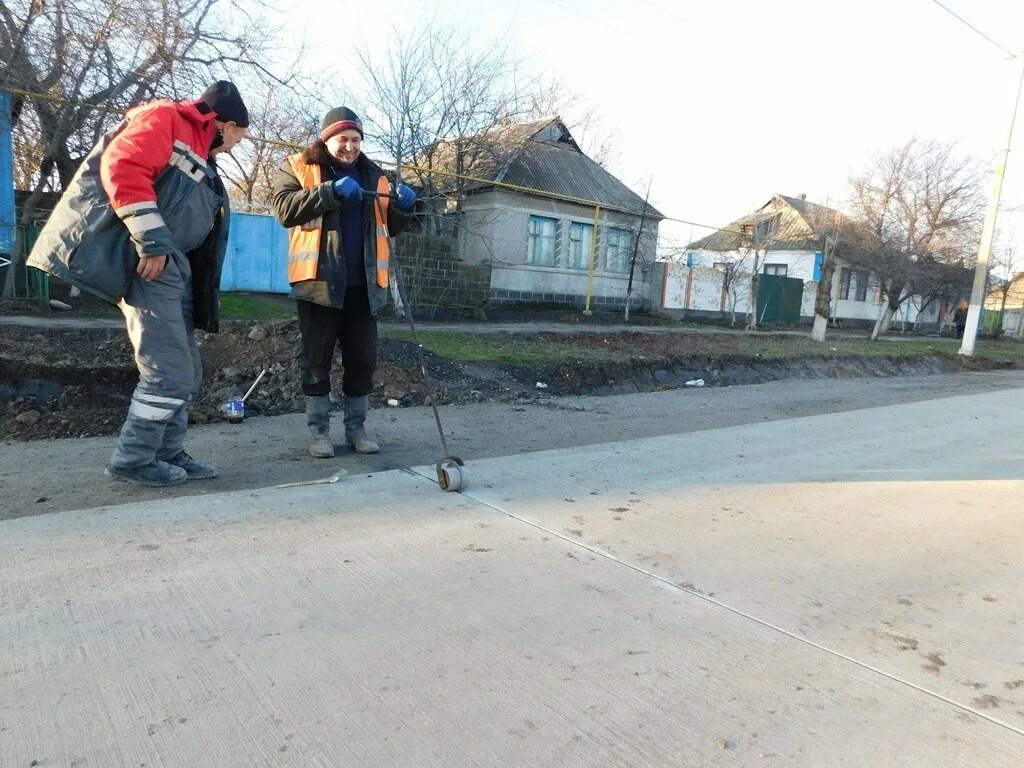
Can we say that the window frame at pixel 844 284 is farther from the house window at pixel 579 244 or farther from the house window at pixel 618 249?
the house window at pixel 579 244

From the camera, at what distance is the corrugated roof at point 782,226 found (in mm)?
21922

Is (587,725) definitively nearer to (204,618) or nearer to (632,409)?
(204,618)

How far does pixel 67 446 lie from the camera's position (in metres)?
4.50

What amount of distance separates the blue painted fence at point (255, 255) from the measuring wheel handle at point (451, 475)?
1202 centimetres

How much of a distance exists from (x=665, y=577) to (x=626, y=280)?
20.2m

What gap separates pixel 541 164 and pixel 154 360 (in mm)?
17710

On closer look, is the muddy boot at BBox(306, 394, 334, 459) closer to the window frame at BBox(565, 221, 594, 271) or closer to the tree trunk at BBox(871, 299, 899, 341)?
the window frame at BBox(565, 221, 594, 271)

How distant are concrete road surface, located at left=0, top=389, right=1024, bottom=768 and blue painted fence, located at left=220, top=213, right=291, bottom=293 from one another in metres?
12.0

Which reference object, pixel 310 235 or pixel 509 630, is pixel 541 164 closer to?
pixel 310 235

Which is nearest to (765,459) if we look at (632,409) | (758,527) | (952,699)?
(758,527)

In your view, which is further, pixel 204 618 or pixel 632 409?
pixel 632 409

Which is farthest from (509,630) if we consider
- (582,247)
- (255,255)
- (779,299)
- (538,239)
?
(779,299)

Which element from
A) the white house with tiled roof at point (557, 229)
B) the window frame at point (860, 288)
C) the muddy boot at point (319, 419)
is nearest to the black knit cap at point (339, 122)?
the muddy boot at point (319, 419)

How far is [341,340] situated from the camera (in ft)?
15.1
